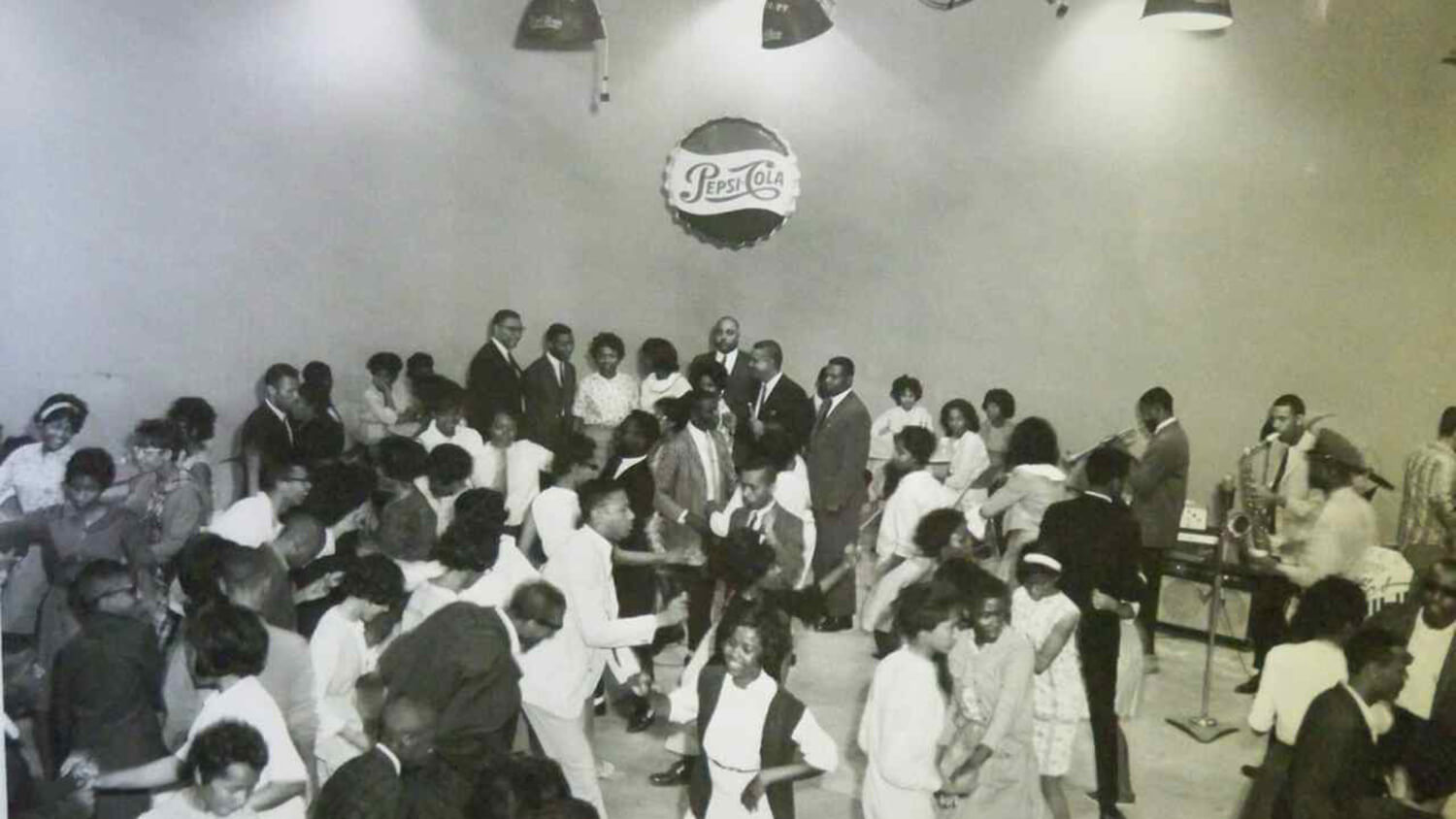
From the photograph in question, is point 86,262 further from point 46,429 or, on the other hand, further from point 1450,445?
point 1450,445

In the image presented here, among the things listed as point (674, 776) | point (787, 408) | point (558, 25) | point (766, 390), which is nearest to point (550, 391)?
point (766, 390)

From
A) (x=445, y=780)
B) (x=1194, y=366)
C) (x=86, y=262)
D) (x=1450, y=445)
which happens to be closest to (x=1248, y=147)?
(x=1194, y=366)

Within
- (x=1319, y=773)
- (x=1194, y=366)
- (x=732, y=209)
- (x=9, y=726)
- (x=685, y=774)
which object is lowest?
(x=685, y=774)

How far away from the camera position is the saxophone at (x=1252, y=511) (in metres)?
7.51

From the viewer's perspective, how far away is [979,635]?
418 centimetres

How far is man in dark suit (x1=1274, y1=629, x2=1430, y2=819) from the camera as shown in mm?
3674

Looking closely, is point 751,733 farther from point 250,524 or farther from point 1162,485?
point 1162,485

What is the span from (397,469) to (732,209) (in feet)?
15.8

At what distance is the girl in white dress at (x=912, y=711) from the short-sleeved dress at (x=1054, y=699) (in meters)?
0.82

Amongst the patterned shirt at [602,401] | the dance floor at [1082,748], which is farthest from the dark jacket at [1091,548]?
the patterned shirt at [602,401]

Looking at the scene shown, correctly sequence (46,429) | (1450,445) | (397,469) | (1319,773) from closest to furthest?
(1319,773) < (397,469) < (46,429) < (1450,445)

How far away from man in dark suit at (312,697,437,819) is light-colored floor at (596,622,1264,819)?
2.11 m

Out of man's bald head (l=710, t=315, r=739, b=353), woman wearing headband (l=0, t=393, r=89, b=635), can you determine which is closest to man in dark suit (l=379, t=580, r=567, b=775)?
woman wearing headband (l=0, t=393, r=89, b=635)

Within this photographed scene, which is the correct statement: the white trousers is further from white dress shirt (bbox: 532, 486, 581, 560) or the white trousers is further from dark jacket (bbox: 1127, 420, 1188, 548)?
dark jacket (bbox: 1127, 420, 1188, 548)
